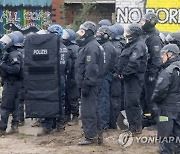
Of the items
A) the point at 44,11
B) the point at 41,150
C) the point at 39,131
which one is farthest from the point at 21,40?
the point at 44,11

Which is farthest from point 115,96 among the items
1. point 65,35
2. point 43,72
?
point 65,35

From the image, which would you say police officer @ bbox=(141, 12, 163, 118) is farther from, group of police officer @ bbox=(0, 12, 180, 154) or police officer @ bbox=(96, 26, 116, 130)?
police officer @ bbox=(96, 26, 116, 130)

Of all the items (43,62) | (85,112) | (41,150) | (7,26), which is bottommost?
(41,150)

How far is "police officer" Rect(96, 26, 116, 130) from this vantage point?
11477 millimetres

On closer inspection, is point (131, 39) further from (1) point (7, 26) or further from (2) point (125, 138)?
(1) point (7, 26)

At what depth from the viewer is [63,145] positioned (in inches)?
418

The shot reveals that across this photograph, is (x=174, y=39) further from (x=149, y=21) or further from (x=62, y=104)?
(x=62, y=104)

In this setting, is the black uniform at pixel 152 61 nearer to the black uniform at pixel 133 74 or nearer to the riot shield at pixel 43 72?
the black uniform at pixel 133 74

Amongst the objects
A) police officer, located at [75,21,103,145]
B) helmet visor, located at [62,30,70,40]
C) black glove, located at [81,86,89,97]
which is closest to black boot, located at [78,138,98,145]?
police officer, located at [75,21,103,145]

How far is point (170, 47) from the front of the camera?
9.27 metres

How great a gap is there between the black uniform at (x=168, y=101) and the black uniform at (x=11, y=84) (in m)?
3.46

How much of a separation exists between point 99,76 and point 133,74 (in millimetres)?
799

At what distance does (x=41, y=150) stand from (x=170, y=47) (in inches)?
119

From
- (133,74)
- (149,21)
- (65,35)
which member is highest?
(149,21)
